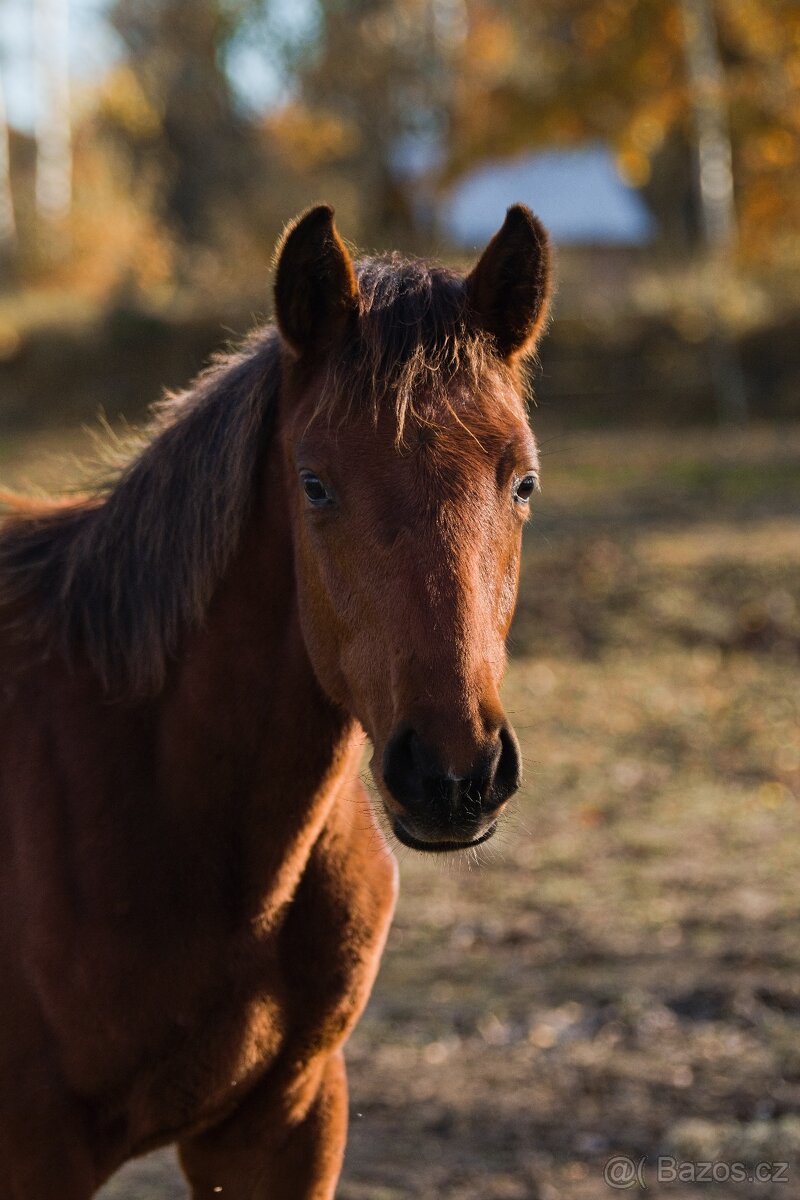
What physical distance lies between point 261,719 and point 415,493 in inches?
25.9

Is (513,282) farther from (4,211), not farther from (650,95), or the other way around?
(4,211)

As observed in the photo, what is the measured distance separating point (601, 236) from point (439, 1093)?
2657cm

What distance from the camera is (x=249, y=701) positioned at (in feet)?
8.68

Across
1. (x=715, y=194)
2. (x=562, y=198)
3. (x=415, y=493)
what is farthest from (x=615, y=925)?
(x=562, y=198)

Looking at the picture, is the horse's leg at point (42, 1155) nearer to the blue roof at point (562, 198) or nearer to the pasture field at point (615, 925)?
the pasture field at point (615, 925)

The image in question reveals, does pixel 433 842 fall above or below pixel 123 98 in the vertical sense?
above

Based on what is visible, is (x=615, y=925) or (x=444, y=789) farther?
(x=615, y=925)

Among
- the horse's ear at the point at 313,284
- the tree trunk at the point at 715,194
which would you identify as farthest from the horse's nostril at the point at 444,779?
the tree trunk at the point at 715,194

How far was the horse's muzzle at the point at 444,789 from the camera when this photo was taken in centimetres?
204

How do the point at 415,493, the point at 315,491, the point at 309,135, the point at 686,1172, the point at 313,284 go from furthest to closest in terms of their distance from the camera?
the point at 309,135, the point at 686,1172, the point at 313,284, the point at 315,491, the point at 415,493

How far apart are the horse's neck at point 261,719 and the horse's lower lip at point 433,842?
0.51m

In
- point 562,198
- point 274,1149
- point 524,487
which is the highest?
point 524,487

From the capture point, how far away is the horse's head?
2.09m

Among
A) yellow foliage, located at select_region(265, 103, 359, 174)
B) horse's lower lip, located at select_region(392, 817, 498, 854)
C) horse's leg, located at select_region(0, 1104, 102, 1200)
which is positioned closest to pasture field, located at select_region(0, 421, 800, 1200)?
horse's lower lip, located at select_region(392, 817, 498, 854)
